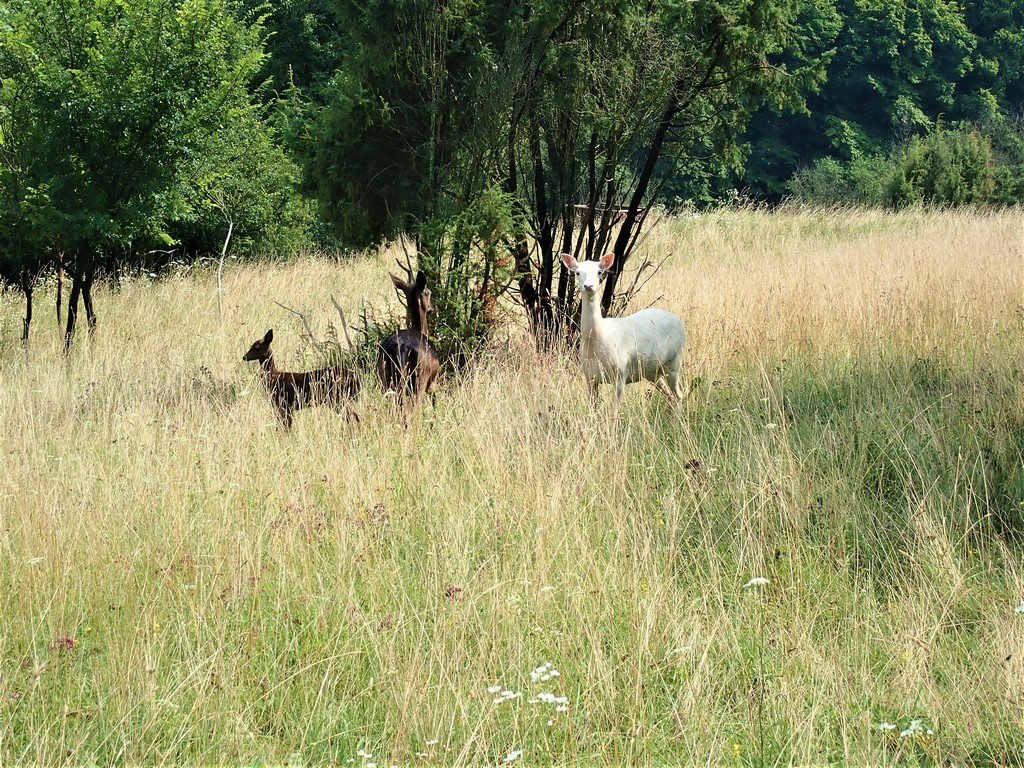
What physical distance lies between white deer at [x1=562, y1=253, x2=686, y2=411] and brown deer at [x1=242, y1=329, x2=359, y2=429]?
168cm

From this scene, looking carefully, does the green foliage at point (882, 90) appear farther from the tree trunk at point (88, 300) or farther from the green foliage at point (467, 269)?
the green foliage at point (467, 269)

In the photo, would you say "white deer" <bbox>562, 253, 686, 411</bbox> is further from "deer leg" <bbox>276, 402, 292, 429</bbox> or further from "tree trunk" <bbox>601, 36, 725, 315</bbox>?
"deer leg" <bbox>276, 402, 292, 429</bbox>

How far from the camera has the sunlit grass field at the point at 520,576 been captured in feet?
10.8

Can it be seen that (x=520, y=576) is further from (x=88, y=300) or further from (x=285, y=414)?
(x=88, y=300)

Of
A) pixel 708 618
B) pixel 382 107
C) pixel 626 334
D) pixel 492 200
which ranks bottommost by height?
pixel 708 618

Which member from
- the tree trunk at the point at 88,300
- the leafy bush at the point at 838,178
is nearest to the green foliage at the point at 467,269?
the tree trunk at the point at 88,300

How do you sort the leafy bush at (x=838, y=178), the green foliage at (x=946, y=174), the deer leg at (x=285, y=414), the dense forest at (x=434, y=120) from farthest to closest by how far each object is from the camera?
1. the leafy bush at (x=838, y=178)
2. the green foliage at (x=946, y=174)
3. the dense forest at (x=434, y=120)
4. the deer leg at (x=285, y=414)

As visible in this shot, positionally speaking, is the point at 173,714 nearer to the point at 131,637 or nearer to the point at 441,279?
the point at 131,637

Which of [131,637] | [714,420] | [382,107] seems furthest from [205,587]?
[382,107]

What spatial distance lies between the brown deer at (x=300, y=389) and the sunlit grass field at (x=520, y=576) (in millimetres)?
144

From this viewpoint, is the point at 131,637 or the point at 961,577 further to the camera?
the point at 961,577

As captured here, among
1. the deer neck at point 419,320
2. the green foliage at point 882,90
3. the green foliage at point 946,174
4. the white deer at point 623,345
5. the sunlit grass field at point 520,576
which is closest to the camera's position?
the sunlit grass field at point 520,576

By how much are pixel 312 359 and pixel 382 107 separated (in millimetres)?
2808

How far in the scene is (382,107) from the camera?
8258 millimetres
